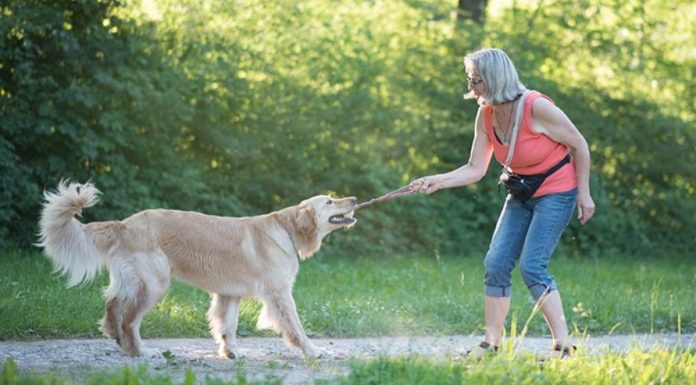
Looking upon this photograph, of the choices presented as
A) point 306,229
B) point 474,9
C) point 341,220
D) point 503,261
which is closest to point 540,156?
point 503,261

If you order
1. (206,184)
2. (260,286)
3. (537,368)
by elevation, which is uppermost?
(206,184)

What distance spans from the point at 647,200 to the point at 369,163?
559 centimetres

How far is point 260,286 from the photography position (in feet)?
25.5

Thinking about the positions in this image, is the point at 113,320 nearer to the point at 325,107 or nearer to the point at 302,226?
the point at 302,226

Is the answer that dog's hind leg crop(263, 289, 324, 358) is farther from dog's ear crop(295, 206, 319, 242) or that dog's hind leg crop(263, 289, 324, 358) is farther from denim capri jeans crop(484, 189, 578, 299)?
denim capri jeans crop(484, 189, 578, 299)

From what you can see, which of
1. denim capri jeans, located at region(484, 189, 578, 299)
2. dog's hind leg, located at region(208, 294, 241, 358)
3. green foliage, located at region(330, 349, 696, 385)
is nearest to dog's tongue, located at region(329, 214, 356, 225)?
dog's hind leg, located at region(208, 294, 241, 358)

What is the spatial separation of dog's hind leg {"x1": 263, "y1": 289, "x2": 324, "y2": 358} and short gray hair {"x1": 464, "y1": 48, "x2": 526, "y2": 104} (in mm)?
2119

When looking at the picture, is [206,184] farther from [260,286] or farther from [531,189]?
[531,189]

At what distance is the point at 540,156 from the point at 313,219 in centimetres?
187

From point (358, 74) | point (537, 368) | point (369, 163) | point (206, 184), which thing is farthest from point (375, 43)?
point (537, 368)

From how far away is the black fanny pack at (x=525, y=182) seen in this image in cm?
702

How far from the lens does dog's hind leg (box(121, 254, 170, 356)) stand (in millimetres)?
7438

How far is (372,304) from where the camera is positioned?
9.60 m

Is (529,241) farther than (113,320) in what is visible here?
No
